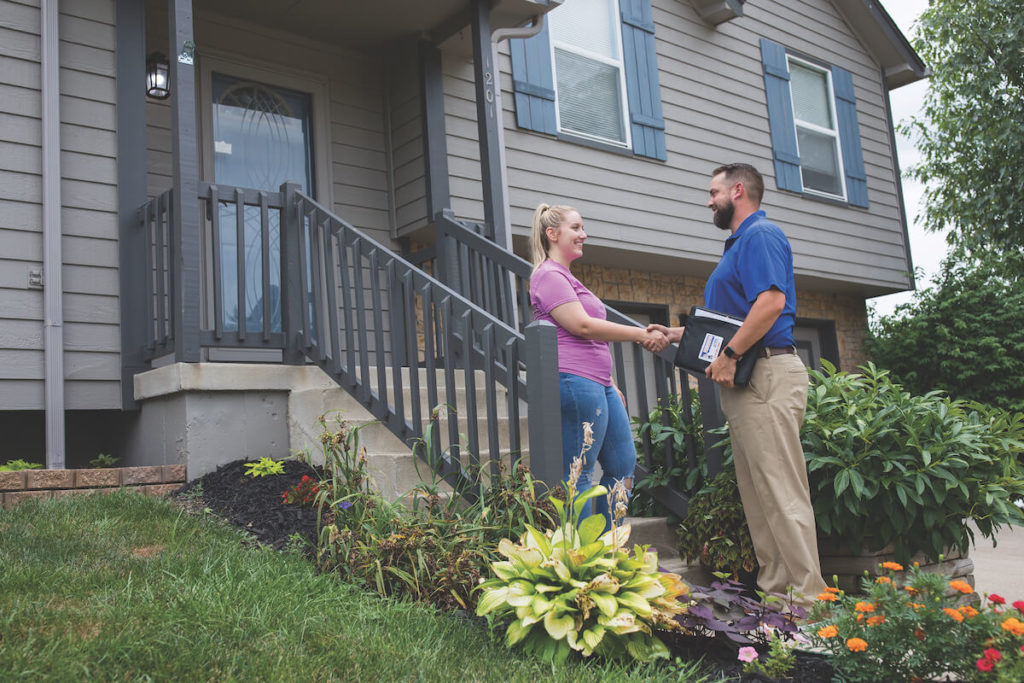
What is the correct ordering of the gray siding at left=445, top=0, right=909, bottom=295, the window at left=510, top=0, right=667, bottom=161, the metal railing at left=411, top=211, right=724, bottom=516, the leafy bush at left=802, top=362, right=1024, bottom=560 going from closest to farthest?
the leafy bush at left=802, top=362, right=1024, bottom=560, the metal railing at left=411, top=211, right=724, bottom=516, the gray siding at left=445, top=0, right=909, bottom=295, the window at left=510, top=0, right=667, bottom=161

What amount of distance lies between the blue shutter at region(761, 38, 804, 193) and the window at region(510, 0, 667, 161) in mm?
1545

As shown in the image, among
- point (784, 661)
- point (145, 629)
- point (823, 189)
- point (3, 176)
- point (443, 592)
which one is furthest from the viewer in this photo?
point (823, 189)

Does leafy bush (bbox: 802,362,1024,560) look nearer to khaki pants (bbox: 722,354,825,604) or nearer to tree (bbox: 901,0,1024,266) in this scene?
khaki pants (bbox: 722,354,825,604)

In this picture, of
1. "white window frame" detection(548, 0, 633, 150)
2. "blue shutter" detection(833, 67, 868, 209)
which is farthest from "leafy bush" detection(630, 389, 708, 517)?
"blue shutter" detection(833, 67, 868, 209)

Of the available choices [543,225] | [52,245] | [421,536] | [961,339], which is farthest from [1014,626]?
[961,339]

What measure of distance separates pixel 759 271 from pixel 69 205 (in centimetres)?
349

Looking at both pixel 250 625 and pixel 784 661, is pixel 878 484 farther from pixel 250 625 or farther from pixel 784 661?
pixel 250 625

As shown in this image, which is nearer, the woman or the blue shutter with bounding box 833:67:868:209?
the woman

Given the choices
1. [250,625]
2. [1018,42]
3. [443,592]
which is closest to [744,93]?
[1018,42]

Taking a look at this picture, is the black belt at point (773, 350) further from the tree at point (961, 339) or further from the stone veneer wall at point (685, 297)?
the tree at point (961, 339)

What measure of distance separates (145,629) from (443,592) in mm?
998

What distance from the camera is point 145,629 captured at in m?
2.14

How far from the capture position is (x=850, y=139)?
29.8ft

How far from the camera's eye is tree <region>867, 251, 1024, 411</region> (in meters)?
8.30
